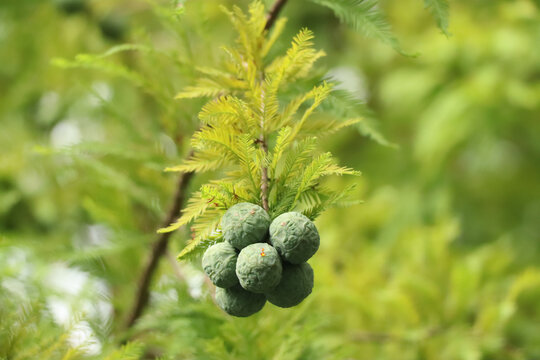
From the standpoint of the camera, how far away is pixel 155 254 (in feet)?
3.18

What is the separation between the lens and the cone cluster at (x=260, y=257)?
50cm

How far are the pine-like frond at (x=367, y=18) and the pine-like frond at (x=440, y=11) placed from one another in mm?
60

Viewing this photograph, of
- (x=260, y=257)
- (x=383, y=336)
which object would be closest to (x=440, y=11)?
(x=260, y=257)

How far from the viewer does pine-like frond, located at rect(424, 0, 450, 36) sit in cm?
65

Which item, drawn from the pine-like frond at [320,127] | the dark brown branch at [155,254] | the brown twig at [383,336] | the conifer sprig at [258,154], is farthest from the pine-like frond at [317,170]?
the brown twig at [383,336]

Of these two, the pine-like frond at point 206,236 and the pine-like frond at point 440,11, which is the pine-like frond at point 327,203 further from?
the pine-like frond at point 440,11

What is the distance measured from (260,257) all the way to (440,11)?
1.38ft

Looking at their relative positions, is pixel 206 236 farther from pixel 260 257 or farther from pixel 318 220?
pixel 318 220

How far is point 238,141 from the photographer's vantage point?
59cm

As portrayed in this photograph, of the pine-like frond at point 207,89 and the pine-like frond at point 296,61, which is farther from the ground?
the pine-like frond at point 296,61

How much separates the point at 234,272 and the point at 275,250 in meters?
0.06

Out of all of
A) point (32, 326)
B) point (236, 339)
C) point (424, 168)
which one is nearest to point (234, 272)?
point (236, 339)

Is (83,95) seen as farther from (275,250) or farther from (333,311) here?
(275,250)

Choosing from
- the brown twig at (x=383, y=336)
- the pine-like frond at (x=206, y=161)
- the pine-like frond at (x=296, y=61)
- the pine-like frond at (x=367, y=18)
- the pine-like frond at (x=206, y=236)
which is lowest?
the brown twig at (x=383, y=336)
